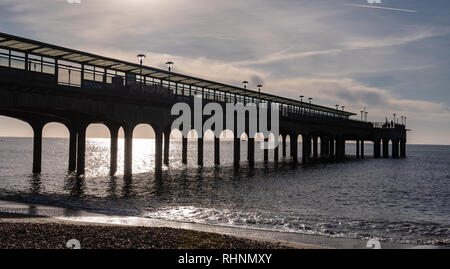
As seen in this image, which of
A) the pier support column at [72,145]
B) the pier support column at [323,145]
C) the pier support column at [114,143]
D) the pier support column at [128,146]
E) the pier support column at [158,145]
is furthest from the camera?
the pier support column at [323,145]

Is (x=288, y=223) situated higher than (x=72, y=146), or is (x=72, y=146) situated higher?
(x=72, y=146)

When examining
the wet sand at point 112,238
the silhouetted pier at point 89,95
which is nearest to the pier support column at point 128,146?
the silhouetted pier at point 89,95

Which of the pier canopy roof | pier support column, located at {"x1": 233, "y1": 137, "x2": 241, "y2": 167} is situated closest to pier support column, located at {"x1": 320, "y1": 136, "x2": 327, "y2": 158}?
pier support column, located at {"x1": 233, "y1": 137, "x2": 241, "y2": 167}

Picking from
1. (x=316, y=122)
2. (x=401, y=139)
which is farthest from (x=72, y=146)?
(x=401, y=139)

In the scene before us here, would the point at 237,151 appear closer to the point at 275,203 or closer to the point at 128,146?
the point at 128,146

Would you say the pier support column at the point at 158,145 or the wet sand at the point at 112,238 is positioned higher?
the pier support column at the point at 158,145

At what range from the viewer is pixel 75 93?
108 ft

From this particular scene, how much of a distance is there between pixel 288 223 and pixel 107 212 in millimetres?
9502

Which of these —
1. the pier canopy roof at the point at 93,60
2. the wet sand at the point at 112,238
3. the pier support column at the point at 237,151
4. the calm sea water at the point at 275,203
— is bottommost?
the calm sea water at the point at 275,203

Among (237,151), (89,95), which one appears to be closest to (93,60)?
(89,95)

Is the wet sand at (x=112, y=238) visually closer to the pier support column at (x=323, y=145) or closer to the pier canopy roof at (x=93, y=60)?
the pier canopy roof at (x=93, y=60)

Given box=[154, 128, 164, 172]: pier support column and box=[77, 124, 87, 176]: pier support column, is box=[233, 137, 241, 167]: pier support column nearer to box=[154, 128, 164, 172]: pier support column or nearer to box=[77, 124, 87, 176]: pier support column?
box=[154, 128, 164, 172]: pier support column

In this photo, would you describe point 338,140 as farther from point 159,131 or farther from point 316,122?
point 159,131

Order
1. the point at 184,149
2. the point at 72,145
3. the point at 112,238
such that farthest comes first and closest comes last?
the point at 184,149, the point at 72,145, the point at 112,238
